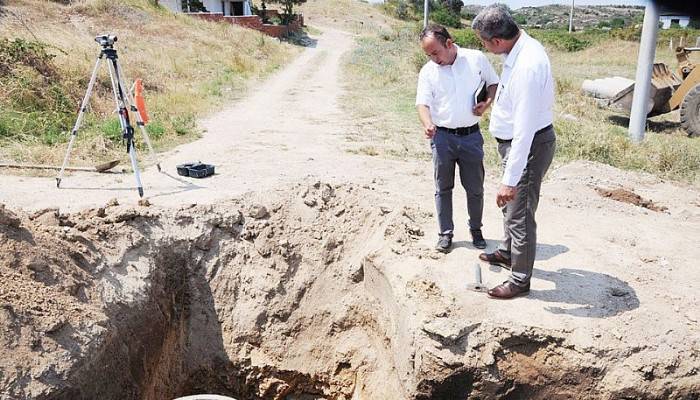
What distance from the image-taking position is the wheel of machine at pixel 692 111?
427 inches

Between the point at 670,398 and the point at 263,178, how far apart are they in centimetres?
471

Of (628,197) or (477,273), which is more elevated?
(477,273)

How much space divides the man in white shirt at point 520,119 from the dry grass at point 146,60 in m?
6.09

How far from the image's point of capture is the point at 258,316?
5.04 metres

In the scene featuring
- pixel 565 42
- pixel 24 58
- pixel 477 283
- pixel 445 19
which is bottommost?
pixel 477 283

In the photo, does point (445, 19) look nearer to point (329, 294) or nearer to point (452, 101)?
point (329, 294)

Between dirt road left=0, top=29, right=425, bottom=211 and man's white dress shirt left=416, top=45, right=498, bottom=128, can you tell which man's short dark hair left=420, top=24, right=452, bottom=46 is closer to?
man's white dress shirt left=416, top=45, right=498, bottom=128

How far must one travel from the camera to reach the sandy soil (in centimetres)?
362

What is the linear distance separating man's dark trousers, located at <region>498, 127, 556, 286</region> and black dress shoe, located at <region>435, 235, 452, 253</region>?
0.81 meters

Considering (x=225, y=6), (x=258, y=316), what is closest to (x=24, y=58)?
(x=258, y=316)

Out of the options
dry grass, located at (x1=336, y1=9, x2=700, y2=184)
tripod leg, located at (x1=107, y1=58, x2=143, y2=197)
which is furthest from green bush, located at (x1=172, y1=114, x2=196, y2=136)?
tripod leg, located at (x1=107, y1=58, x2=143, y2=197)

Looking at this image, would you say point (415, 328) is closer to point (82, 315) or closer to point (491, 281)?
point (491, 281)

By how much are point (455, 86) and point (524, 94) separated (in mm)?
824

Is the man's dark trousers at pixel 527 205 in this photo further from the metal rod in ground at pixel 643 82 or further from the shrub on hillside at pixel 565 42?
the shrub on hillside at pixel 565 42
